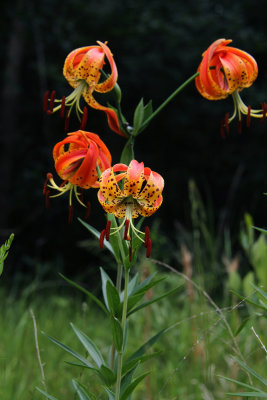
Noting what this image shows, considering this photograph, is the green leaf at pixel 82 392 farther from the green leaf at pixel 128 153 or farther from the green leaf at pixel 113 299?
the green leaf at pixel 128 153

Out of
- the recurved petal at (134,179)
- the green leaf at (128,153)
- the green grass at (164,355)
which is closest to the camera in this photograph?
the recurved petal at (134,179)

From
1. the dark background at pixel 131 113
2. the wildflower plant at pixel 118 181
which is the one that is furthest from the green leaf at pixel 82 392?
the dark background at pixel 131 113

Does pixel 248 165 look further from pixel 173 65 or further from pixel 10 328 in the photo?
pixel 10 328

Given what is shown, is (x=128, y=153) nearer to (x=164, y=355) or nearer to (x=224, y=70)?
(x=224, y=70)

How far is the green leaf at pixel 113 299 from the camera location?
88 cm

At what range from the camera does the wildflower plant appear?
0.86 metres

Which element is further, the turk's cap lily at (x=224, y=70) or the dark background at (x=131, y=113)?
the dark background at (x=131, y=113)

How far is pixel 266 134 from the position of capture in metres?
5.65

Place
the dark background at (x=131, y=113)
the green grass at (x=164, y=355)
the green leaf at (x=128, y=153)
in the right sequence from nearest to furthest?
the green leaf at (x=128, y=153) < the green grass at (x=164, y=355) < the dark background at (x=131, y=113)

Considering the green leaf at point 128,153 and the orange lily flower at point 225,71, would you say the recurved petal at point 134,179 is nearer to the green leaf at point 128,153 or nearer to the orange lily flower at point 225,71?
the green leaf at point 128,153

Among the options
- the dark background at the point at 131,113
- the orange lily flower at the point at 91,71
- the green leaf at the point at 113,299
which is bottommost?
the dark background at the point at 131,113

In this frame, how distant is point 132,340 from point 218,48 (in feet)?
4.51

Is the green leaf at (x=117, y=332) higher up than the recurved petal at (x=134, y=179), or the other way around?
the recurved petal at (x=134, y=179)

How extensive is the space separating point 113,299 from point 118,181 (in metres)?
0.20
